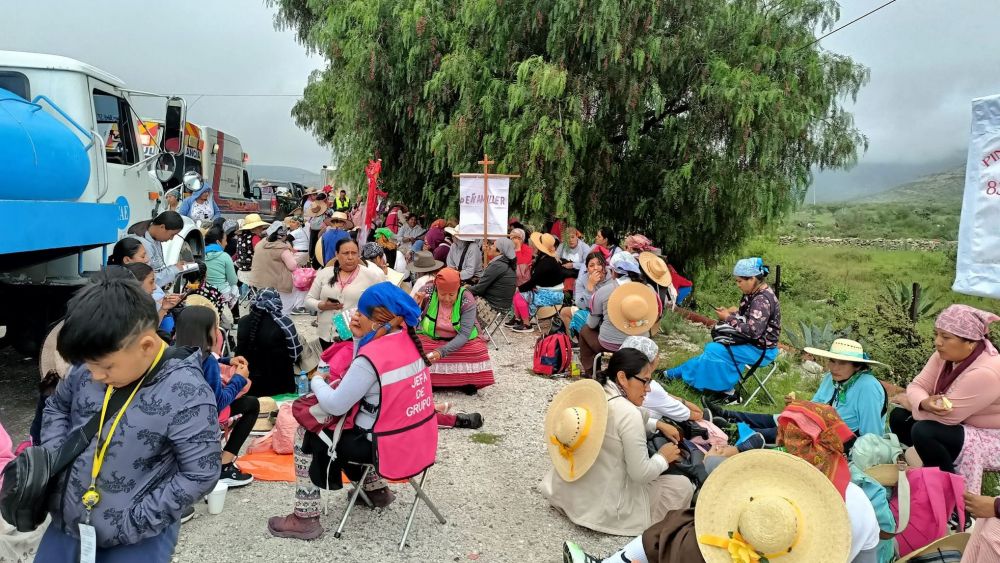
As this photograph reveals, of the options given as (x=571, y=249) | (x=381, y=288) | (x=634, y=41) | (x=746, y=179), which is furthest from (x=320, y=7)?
(x=381, y=288)

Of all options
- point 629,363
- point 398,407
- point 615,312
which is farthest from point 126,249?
point 615,312

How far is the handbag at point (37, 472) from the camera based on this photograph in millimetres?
1893

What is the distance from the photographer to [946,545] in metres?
3.05

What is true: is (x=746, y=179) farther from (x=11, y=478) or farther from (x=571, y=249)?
(x=11, y=478)

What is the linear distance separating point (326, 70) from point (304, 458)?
43.6ft

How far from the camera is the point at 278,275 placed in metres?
A: 7.16

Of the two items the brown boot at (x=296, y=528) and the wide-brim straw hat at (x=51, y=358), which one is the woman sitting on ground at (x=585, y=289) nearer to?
the brown boot at (x=296, y=528)

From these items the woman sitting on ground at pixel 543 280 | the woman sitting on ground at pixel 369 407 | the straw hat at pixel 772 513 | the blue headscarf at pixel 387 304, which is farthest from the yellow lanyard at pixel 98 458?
the woman sitting on ground at pixel 543 280

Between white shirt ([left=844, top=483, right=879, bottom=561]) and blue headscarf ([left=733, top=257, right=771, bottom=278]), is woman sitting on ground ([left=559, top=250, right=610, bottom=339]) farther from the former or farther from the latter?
white shirt ([left=844, top=483, right=879, bottom=561])

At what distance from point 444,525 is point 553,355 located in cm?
364

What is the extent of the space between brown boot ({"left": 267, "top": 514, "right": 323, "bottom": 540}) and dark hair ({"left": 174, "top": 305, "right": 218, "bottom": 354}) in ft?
3.42

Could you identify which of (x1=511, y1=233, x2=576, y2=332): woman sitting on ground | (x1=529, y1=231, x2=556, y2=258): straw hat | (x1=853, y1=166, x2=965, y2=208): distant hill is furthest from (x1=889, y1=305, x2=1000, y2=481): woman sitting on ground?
(x1=853, y1=166, x2=965, y2=208): distant hill

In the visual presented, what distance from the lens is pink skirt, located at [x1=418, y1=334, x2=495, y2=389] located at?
6629mm

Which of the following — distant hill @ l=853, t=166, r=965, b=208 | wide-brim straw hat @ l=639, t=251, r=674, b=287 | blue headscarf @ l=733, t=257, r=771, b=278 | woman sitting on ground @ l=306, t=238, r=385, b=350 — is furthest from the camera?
distant hill @ l=853, t=166, r=965, b=208
